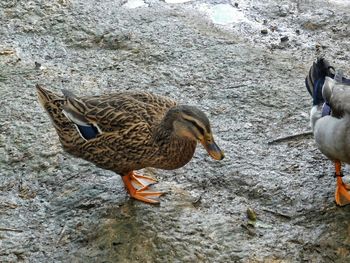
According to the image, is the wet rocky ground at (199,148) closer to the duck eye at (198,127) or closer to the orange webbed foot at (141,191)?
the orange webbed foot at (141,191)

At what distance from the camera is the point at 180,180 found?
451cm

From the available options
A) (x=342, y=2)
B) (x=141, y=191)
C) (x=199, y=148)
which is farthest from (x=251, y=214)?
(x=342, y=2)

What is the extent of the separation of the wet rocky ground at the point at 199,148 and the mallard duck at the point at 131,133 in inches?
13.8

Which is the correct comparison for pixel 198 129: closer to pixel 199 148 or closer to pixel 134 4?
pixel 199 148

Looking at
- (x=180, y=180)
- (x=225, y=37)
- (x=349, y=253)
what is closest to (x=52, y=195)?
A: (x=180, y=180)

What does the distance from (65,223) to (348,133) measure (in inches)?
72.4

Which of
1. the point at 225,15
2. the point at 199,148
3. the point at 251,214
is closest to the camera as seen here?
the point at 251,214

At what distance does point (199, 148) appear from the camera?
191 inches

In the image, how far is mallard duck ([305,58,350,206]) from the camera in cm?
403

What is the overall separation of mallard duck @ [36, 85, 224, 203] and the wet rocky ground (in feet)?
1.15

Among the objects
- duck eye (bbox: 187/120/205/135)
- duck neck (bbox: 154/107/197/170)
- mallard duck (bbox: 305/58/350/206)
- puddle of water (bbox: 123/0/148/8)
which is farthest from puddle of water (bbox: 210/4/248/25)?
duck eye (bbox: 187/120/205/135)

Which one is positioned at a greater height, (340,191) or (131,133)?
(131,133)

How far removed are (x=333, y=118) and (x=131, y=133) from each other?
1.28m

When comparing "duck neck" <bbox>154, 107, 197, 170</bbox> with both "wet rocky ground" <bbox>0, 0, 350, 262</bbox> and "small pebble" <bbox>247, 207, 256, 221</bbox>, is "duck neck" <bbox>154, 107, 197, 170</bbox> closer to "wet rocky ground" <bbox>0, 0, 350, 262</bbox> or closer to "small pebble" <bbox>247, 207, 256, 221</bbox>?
"wet rocky ground" <bbox>0, 0, 350, 262</bbox>
